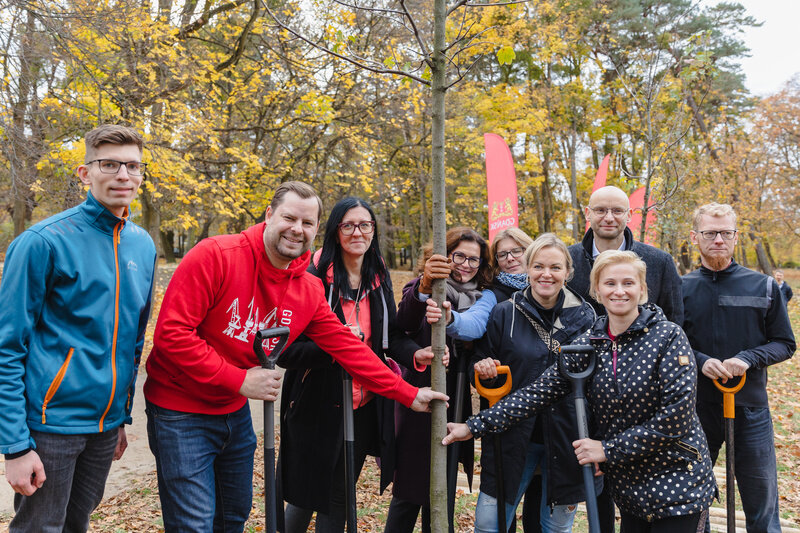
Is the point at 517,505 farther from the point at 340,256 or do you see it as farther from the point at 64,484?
the point at 64,484

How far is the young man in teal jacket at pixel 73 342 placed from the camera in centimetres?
213

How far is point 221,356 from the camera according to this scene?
103 inches

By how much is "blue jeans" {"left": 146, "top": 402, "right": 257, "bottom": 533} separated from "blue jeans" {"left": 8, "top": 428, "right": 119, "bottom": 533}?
9.4 inches

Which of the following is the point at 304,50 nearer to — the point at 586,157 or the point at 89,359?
the point at 89,359

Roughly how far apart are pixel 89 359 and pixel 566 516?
266 cm

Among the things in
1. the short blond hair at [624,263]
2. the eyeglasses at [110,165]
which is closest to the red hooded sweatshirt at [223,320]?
the eyeglasses at [110,165]

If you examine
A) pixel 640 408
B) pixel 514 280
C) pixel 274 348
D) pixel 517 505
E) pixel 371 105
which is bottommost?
pixel 517 505

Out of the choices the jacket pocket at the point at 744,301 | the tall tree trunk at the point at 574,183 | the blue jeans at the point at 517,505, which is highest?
the tall tree trunk at the point at 574,183

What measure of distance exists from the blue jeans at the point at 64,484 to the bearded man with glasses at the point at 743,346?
11.1 feet

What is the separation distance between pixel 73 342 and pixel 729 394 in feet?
11.6

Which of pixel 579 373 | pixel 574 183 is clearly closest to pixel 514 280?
pixel 579 373

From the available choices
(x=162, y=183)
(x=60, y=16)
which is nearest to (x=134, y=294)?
(x=60, y=16)

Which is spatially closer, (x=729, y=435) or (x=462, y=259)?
(x=729, y=435)

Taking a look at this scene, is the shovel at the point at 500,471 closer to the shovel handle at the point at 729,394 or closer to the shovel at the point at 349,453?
the shovel at the point at 349,453
